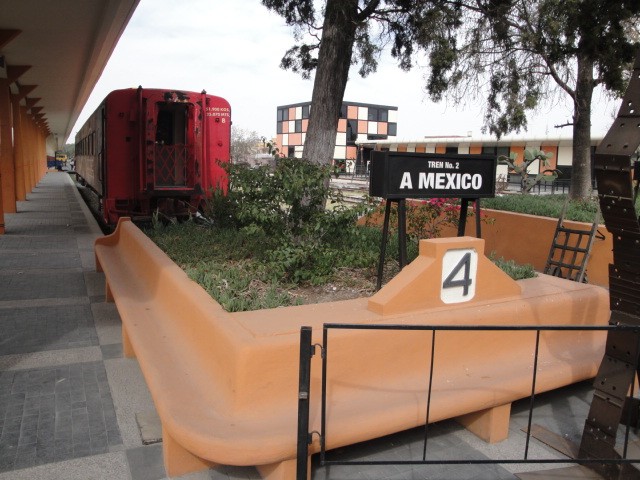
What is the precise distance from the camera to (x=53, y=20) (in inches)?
473

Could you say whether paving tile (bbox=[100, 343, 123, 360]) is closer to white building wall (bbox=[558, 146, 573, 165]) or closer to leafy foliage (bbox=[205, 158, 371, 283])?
leafy foliage (bbox=[205, 158, 371, 283])

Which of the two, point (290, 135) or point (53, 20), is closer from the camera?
point (53, 20)

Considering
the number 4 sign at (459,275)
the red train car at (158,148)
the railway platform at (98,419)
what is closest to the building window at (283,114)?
the red train car at (158,148)

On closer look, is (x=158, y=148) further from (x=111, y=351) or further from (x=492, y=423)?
(x=492, y=423)

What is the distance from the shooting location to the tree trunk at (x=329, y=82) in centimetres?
852

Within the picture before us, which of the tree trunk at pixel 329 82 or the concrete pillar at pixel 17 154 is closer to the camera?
the tree trunk at pixel 329 82

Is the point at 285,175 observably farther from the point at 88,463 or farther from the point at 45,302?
the point at 45,302

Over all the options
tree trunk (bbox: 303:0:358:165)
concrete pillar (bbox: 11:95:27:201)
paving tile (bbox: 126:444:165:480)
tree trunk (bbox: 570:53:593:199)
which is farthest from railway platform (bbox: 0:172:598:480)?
concrete pillar (bbox: 11:95:27:201)

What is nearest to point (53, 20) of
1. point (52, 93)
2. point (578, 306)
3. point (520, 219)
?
point (520, 219)

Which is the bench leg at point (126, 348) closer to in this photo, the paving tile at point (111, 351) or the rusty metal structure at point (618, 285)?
the paving tile at point (111, 351)

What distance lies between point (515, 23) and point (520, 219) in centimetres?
360

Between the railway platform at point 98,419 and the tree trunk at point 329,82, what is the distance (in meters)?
3.83

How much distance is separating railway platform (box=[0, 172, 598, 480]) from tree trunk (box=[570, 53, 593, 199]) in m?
8.62

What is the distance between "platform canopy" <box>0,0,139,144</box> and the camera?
10.8 metres
